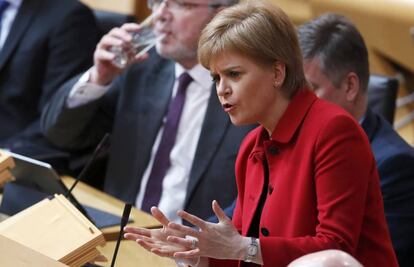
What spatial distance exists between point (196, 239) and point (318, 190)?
10.1 inches

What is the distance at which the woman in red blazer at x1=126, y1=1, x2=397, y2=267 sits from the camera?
1560 mm

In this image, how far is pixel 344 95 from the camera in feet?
7.57

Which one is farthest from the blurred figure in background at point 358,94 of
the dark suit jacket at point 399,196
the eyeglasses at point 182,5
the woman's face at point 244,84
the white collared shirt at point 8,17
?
the white collared shirt at point 8,17

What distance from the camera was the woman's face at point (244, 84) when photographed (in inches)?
64.6

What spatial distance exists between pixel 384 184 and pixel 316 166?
584mm

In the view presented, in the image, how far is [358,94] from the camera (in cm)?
232

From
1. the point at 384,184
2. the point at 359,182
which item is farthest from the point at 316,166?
the point at 384,184

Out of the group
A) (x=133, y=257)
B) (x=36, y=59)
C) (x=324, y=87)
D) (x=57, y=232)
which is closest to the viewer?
(x=57, y=232)

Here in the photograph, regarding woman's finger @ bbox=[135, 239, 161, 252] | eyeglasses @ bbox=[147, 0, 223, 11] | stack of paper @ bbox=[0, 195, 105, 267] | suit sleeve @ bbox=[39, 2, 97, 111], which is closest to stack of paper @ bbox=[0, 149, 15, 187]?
stack of paper @ bbox=[0, 195, 105, 267]

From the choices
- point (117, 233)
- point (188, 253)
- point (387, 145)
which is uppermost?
point (188, 253)

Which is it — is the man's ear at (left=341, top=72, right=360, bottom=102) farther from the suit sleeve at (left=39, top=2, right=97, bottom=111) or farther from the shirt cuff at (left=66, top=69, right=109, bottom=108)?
the suit sleeve at (left=39, top=2, right=97, bottom=111)

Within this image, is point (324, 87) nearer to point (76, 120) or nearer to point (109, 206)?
point (109, 206)

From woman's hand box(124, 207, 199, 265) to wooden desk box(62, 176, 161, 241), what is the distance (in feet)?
2.00

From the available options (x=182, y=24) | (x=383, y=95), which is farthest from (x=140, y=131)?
(x=383, y=95)
